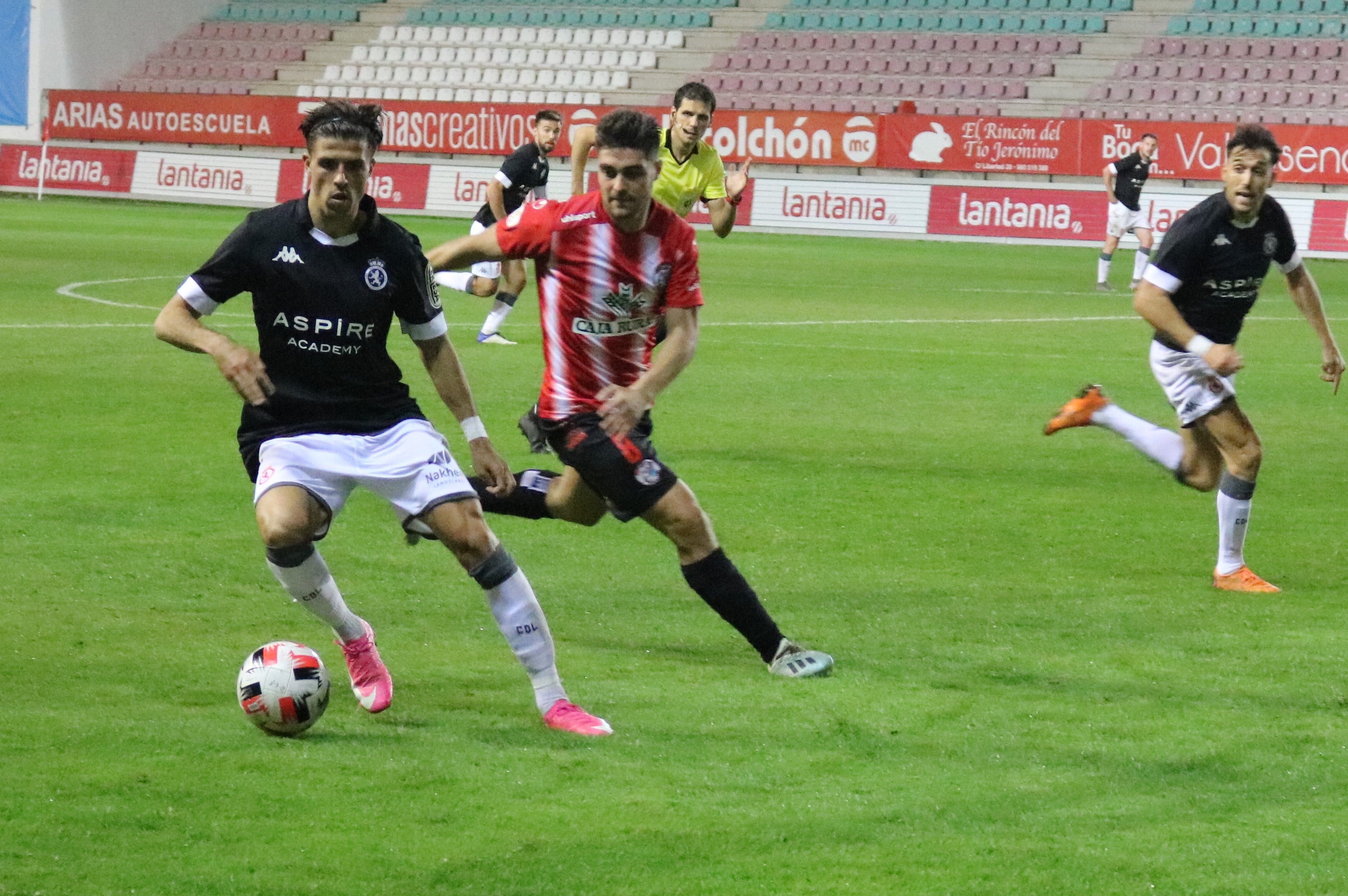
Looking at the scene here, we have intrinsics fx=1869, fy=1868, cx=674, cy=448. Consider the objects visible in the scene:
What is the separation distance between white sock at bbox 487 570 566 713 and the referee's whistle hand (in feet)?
2.97

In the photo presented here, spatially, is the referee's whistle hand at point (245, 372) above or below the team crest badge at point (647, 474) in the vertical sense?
above

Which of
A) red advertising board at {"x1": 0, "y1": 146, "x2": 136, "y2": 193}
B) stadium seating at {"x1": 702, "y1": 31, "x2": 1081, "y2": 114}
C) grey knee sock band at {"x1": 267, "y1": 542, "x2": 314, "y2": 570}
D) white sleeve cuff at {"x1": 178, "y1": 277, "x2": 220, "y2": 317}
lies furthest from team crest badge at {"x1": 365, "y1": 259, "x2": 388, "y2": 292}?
red advertising board at {"x1": 0, "y1": 146, "x2": 136, "y2": 193}

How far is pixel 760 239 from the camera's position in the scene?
109 ft

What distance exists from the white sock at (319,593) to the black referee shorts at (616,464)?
1.02 m

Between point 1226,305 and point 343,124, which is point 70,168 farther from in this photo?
point 343,124

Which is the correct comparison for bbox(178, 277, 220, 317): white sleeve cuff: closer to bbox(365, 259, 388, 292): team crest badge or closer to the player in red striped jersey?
bbox(365, 259, 388, 292): team crest badge

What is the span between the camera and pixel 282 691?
5418 millimetres

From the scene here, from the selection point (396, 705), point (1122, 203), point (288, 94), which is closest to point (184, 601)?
point (396, 705)

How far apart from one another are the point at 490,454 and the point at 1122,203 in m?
21.7

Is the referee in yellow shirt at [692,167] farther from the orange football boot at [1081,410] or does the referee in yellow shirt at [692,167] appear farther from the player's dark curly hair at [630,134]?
the player's dark curly hair at [630,134]

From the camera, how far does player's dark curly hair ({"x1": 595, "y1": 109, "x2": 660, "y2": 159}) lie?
6.11 m

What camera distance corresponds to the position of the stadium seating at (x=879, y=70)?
3859 cm

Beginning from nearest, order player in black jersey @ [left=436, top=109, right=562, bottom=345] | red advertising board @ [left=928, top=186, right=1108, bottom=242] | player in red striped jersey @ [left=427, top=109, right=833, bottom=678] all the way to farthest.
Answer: player in red striped jersey @ [left=427, top=109, right=833, bottom=678], player in black jersey @ [left=436, top=109, right=562, bottom=345], red advertising board @ [left=928, top=186, right=1108, bottom=242]

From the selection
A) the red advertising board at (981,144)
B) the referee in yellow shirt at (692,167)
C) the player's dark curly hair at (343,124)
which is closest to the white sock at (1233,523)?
the referee in yellow shirt at (692,167)
